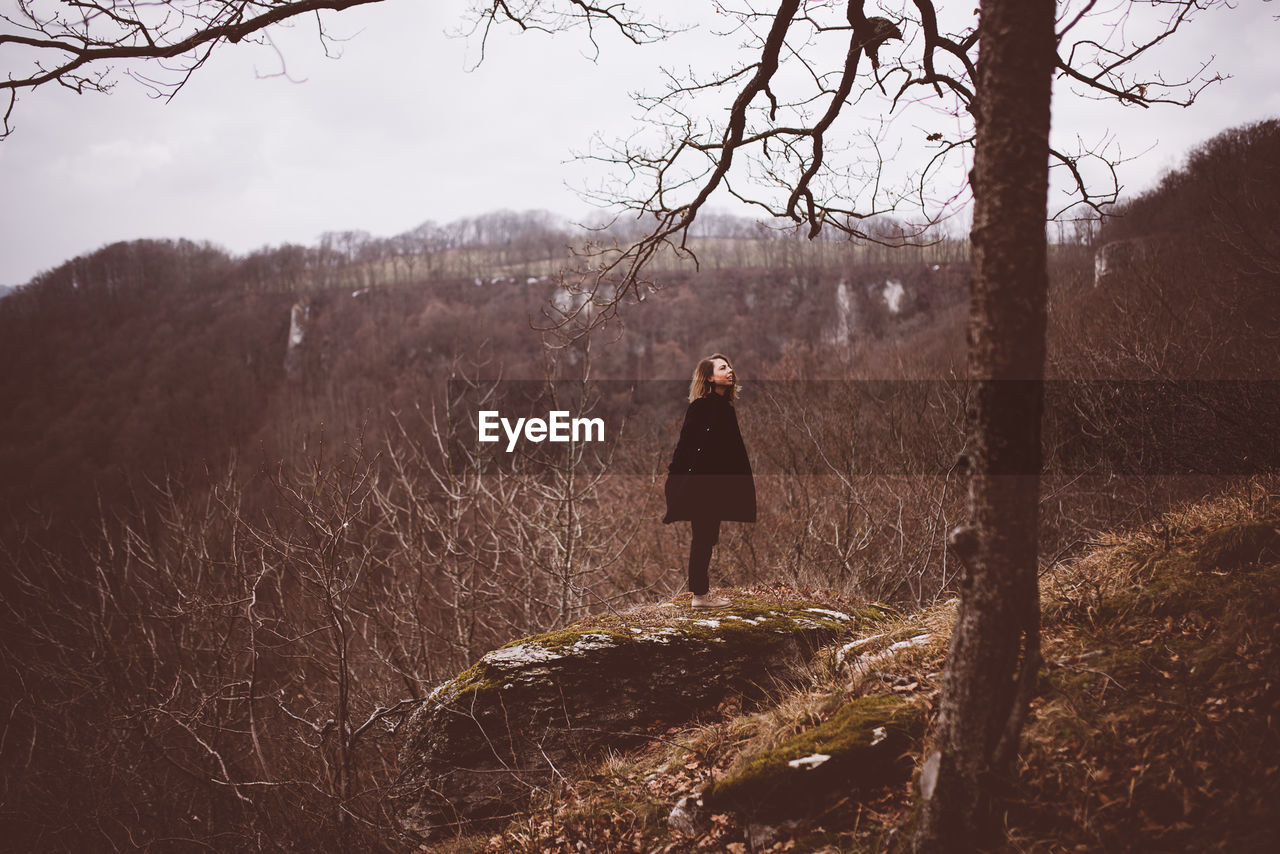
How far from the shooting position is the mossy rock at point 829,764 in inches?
117

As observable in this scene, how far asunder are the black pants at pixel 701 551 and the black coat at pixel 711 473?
3.3 inches

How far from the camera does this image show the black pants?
4.82 m

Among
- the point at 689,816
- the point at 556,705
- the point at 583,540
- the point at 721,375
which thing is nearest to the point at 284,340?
the point at 583,540

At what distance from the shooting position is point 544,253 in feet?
342

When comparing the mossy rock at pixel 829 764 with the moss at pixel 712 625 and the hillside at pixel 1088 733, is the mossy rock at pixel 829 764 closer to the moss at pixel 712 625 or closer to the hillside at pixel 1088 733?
the hillside at pixel 1088 733

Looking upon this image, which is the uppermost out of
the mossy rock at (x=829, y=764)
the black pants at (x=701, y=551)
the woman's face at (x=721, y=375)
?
the woman's face at (x=721, y=375)

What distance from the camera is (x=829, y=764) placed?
119 inches

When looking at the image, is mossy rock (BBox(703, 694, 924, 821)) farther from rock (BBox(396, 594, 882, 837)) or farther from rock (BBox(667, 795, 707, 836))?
rock (BBox(396, 594, 882, 837))

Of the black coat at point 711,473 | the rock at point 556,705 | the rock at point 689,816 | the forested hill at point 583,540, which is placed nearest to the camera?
the forested hill at point 583,540

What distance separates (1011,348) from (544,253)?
106922mm

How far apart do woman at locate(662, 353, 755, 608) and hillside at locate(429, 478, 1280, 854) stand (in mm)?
1185

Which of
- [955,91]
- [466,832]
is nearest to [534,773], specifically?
[466,832]

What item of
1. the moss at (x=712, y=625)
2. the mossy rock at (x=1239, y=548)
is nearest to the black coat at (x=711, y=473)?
the moss at (x=712, y=625)

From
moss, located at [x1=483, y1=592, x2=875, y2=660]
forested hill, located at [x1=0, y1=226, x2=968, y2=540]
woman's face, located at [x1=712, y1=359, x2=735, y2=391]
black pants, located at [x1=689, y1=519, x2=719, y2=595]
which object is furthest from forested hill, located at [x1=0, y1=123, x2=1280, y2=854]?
black pants, located at [x1=689, y1=519, x2=719, y2=595]
